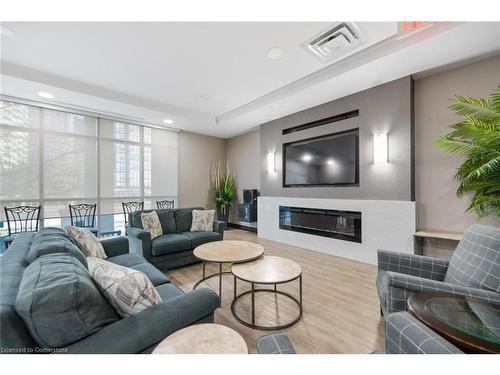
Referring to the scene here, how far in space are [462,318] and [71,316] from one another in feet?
5.87

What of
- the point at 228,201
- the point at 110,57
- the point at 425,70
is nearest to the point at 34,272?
the point at 110,57

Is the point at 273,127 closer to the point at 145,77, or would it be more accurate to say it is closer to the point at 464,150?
the point at 145,77

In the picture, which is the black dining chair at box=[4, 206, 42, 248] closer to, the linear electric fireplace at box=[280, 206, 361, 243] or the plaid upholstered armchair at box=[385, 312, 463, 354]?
the linear electric fireplace at box=[280, 206, 361, 243]

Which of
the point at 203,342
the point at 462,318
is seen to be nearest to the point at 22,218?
the point at 203,342

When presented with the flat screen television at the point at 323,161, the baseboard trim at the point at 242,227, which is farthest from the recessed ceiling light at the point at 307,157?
the baseboard trim at the point at 242,227

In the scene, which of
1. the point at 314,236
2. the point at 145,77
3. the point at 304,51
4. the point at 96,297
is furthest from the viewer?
the point at 314,236

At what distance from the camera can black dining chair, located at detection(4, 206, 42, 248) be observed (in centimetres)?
347

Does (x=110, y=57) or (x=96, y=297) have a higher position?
(x=110, y=57)

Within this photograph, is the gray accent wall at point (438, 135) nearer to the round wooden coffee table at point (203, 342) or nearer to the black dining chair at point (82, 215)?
the round wooden coffee table at point (203, 342)

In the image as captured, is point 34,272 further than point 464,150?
No

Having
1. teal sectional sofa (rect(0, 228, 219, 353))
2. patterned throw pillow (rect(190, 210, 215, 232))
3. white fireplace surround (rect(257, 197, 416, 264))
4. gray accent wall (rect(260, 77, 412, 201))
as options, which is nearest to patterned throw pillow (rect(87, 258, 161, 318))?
teal sectional sofa (rect(0, 228, 219, 353))

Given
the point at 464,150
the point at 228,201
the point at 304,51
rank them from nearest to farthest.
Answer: the point at 464,150
the point at 304,51
the point at 228,201

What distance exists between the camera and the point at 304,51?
102 inches
